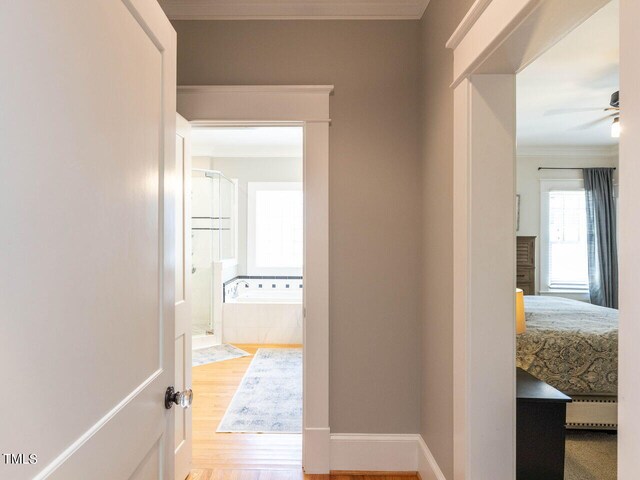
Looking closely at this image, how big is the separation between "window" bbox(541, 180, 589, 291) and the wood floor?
4.83 m

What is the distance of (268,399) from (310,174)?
2.05 meters

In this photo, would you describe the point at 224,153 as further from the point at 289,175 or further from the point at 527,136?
the point at 527,136

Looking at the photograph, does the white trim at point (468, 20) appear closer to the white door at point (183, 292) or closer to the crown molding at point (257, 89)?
the crown molding at point (257, 89)

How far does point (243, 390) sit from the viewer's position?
3486mm

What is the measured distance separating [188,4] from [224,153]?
12.7 ft

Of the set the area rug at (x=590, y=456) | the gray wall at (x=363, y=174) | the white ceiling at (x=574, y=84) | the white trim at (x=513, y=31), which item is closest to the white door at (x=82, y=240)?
the white trim at (x=513, y=31)

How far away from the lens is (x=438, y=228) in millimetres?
1949

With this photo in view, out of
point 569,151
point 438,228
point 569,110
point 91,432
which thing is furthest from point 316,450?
point 569,151

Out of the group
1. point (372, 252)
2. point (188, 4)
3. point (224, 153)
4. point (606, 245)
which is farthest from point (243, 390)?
point (606, 245)

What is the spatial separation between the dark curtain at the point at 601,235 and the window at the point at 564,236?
0.12 metres

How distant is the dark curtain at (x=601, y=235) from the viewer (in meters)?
5.56

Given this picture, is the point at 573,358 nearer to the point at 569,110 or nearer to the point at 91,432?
the point at 569,110

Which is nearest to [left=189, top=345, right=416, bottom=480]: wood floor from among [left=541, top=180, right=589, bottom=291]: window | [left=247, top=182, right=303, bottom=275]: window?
[left=247, top=182, right=303, bottom=275]: window

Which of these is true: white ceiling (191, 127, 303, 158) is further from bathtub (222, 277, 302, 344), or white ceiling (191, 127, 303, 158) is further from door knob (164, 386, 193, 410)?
door knob (164, 386, 193, 410)
